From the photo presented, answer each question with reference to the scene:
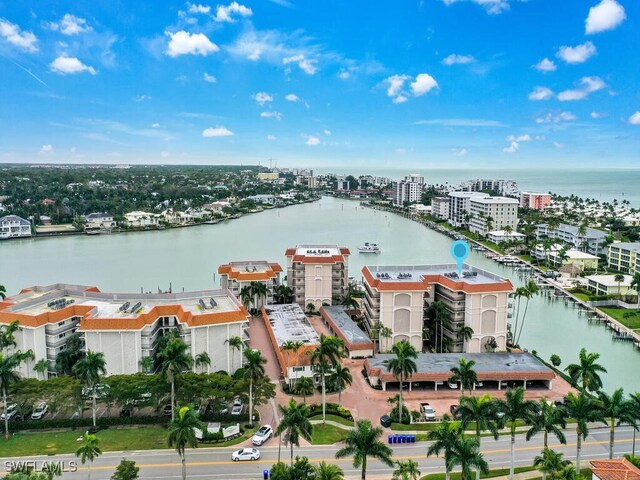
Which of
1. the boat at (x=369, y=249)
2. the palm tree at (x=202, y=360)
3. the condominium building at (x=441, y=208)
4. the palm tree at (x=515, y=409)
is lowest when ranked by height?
the boat at (x=369, y=249)

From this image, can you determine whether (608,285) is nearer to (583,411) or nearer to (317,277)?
(317,277)

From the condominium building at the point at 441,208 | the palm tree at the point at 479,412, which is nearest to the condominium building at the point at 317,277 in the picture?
the palm tree at the point at 479,412

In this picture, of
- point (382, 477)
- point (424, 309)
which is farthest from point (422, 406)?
point (424, 309)


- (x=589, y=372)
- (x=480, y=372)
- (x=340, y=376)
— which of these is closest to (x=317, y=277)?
(x=480, y=372)

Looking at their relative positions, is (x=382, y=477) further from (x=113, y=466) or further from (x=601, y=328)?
(x=601, y=328)

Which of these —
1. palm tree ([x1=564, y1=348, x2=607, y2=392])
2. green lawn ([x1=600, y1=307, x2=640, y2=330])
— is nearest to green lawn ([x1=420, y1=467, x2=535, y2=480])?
palm tree ([x1=564, y1=348, x2=607, y2=392])

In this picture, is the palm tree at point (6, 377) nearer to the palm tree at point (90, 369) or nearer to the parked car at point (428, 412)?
the palm tree at point (90, 369)

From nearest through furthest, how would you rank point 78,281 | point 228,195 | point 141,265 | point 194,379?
1. point 194,379
2. point 78,281
3. point 141,265
4. point 228,195
